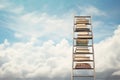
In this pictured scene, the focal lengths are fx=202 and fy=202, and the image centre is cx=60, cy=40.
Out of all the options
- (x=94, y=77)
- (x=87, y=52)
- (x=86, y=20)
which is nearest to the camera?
(x=94, y=77)

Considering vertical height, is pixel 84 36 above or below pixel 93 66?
above

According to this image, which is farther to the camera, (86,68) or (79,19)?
(79,19)

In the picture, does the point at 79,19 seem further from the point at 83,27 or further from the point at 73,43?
the point at 73,43

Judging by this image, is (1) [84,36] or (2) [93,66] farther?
(1) [84,36]

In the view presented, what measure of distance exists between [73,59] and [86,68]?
32.7 inches

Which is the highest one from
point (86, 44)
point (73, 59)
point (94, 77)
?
point (86, 44)

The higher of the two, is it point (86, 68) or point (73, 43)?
point (73, 43)

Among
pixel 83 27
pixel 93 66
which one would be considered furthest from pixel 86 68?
pixel 83 27

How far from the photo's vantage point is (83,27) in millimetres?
11484

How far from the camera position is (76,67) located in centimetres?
1069

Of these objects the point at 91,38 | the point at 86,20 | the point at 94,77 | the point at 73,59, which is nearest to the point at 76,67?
the point at 73,59

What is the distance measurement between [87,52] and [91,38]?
82 cm

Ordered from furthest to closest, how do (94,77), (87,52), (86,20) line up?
(86,20) → (87,52) → (94,77)

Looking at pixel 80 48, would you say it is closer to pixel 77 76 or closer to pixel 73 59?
pixel 73 59
